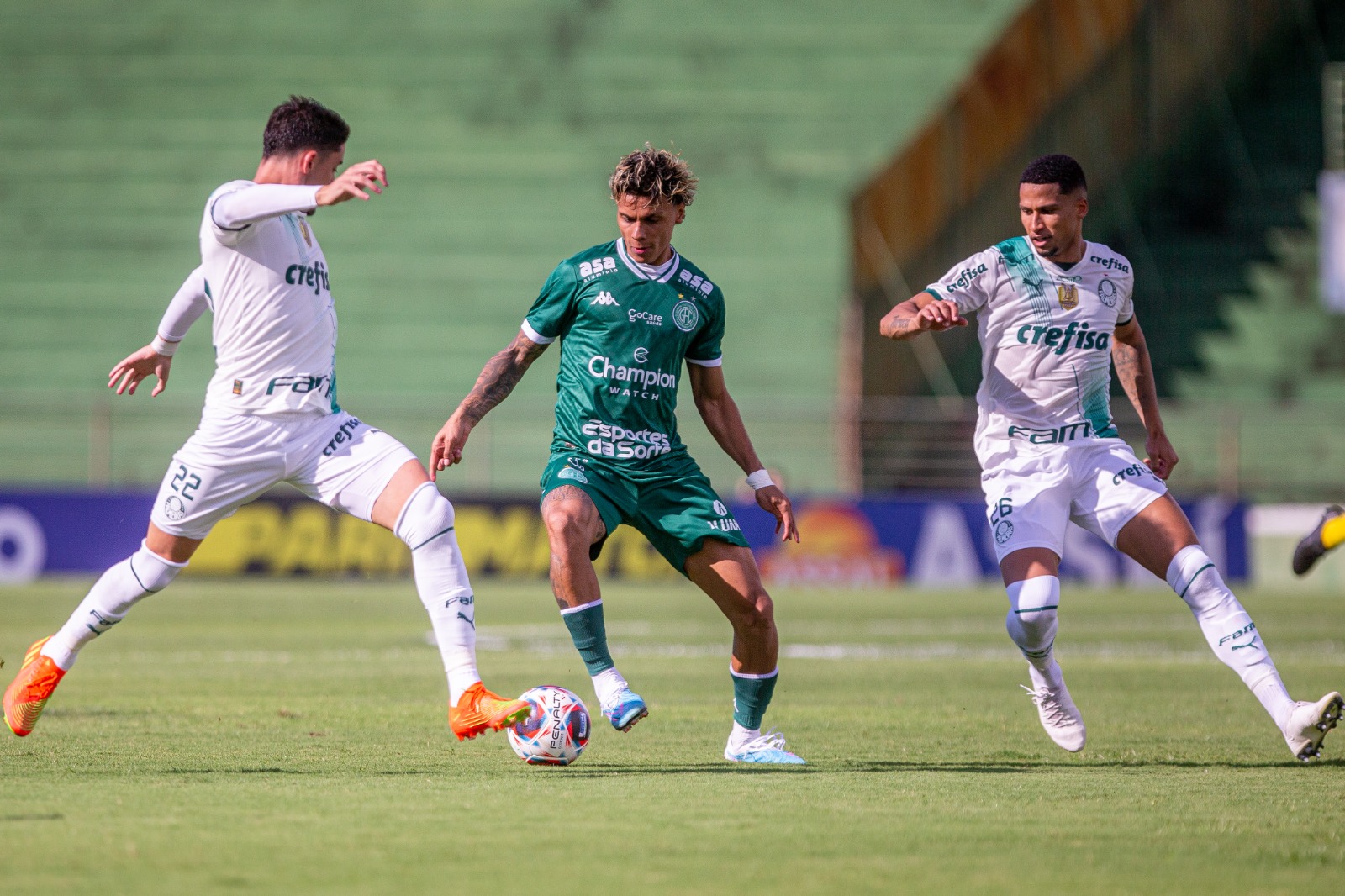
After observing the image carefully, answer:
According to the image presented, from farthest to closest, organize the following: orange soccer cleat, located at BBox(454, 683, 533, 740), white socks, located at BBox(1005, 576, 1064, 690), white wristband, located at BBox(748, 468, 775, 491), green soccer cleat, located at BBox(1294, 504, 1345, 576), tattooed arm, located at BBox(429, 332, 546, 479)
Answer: white wristband, located at BBox(748, 468, 775, 491), white socks, located at BBox(1005, 576, 1064, 690), tattooed arm, located at BBox(429, 332, 546, 479), green soccer cleat, located at BBox(1294, 504, 1345, 576), orange soccer cleat, located at BBox(454, 683, 533, 740)

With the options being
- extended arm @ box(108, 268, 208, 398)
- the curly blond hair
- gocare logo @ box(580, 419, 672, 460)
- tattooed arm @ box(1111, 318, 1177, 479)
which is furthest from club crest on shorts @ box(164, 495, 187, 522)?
tattooed arm @ box(1111, 318, 1177, 479)

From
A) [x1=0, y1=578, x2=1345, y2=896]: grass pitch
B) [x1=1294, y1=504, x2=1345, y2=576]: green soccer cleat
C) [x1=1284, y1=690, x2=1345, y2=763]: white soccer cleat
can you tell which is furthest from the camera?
[x1=1294, y1=504, x2=1345, y2=576]: green soccer cleat

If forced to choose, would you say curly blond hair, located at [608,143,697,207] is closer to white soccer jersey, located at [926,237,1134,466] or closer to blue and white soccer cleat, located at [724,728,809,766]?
white soccer jersey, located at [926,237,1134,466]

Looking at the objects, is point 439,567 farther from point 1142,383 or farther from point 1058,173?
point 1142,383

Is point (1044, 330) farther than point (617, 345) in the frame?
Yes

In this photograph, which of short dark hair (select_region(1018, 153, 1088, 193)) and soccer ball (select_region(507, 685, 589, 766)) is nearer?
soccer ball (select_region(507, 685, 589, 766))

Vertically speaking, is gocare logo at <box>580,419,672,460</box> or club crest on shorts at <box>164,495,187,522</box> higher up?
gocare logo at <box>580,419,672,460</box>

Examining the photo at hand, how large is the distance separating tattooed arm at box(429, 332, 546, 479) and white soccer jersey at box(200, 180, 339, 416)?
18.6 inches

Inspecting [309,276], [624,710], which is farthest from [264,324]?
[624,710]

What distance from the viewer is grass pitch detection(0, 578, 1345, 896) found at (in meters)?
4.23

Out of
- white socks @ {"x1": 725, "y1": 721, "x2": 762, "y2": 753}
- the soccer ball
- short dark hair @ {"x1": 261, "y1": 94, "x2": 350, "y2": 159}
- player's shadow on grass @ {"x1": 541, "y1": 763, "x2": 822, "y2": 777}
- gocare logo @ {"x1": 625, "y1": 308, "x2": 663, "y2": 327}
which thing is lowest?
player's shadow on grass @ {"x1": 541, "y1": 763, "x2": 822, "y2": 777}

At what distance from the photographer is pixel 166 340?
6.70 meters

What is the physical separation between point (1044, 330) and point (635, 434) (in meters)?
1.85

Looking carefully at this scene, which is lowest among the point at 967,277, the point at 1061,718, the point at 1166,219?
the point at 1061,718
